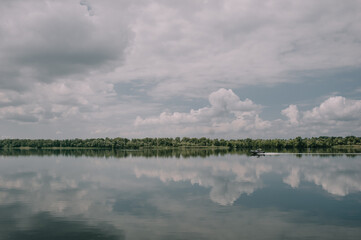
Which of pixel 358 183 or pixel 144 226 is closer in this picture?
pixel 144 226

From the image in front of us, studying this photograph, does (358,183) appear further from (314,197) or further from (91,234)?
(91,234)

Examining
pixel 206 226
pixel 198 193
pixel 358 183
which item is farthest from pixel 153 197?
pixel 358 183

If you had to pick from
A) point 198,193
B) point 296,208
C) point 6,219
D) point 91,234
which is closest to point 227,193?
point 198,193

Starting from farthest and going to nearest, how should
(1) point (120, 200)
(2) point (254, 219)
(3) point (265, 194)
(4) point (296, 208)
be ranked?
(3) point (265, 194)
(1) point (120, 200)
(4) point (296, 208)
(2) point (254, 219)

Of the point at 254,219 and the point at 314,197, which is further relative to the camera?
the point at 314,197

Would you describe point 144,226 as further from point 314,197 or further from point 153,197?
point 314,197

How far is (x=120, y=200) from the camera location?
146 feet

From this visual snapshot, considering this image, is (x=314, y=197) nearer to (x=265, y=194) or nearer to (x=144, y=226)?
(x=265, y=194)

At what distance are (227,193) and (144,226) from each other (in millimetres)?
23015

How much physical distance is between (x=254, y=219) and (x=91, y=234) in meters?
20.9

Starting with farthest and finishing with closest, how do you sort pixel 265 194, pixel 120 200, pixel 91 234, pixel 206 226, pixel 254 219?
pixel 265 194, pixel 120 200, pixel 254 219, pixel 206 226, pixel 91 234

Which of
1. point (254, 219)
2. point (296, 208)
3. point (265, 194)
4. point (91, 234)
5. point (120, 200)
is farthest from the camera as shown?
point (265, 194)

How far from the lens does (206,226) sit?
1214 inches

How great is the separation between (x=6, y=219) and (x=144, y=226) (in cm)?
1940
